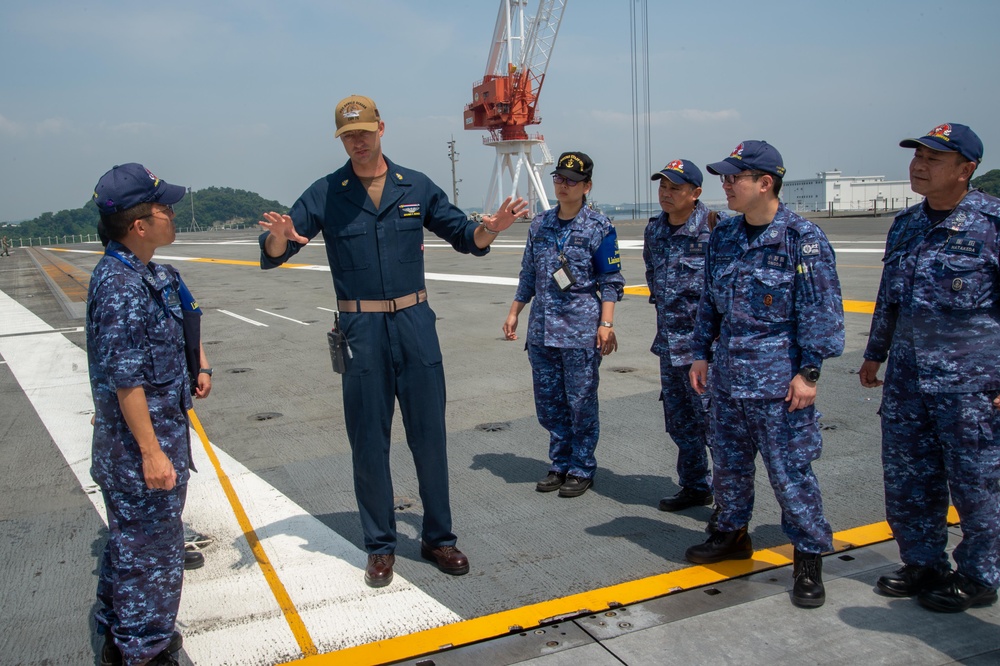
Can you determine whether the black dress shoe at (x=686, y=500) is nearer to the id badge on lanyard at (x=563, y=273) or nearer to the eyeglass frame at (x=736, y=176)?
the id badge on lanyard at (x=563, y=273)

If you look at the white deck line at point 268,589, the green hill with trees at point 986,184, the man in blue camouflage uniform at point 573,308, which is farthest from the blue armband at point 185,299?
the green hill with trees at point 986,184

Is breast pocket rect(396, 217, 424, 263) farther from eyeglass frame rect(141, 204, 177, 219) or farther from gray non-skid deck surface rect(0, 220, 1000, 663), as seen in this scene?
gray non-skid deck surface rect(0, 220, 1000, 663)

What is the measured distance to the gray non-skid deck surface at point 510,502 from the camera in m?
3.25

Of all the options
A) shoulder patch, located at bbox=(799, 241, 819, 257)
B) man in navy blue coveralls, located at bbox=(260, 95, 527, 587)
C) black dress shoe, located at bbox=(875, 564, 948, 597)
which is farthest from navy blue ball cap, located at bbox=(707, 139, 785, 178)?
black dress shoe, located at bbox=(875, 564, 948, 597)

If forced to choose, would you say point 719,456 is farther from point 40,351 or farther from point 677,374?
point 40,351

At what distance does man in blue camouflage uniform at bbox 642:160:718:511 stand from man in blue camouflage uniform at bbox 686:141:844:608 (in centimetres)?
85

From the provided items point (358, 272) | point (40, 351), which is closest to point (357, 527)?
point (358, 272)

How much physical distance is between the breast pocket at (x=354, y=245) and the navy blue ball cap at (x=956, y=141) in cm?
241

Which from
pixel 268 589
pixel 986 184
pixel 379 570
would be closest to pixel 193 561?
pixel 268 589

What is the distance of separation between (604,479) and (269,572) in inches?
84.9

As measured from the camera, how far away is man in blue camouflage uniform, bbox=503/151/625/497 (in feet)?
15.5

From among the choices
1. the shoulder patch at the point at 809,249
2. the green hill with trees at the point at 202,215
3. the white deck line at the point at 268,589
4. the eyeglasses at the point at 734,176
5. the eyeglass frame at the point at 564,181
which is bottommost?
the white deck line at the point at 268,589

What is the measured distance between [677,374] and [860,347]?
4.96 m

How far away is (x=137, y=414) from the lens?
2836 millimetres
